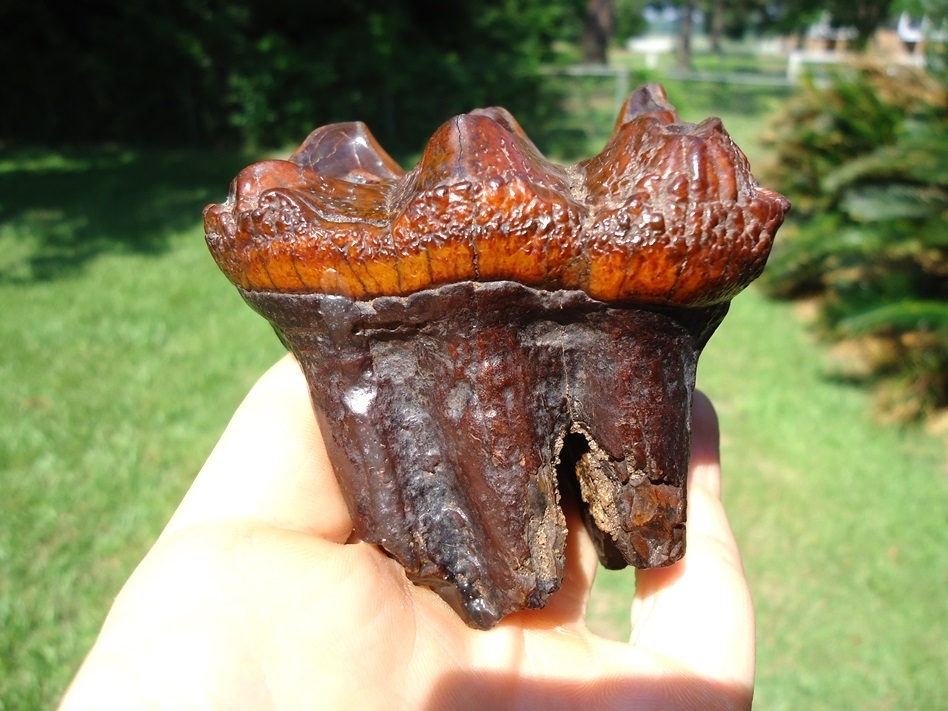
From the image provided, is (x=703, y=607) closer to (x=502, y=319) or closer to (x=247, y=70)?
(x=502, y=319)

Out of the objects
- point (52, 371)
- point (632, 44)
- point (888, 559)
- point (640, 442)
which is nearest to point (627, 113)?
point (640, 442)

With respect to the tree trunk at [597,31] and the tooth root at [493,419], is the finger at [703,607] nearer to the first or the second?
the tooth root at [493,419]

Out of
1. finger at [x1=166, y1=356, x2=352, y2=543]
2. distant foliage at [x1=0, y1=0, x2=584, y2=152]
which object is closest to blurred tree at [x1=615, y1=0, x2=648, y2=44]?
distant foliage at [x1=0, y1=0, x2=584, y2=152]

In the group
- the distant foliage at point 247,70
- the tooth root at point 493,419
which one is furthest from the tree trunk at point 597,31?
the tooth root at point 493,419

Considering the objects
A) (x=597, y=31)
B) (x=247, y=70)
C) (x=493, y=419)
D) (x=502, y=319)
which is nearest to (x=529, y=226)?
(x=502, y=319)

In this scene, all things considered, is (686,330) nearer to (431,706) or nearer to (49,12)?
(431,706)

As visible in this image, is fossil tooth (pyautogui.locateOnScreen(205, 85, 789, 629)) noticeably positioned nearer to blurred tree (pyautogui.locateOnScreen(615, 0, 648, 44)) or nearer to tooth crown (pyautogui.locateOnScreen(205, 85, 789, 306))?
tooth crown (pyautogui.locateOnScreen(205, 85, 789, 306))
